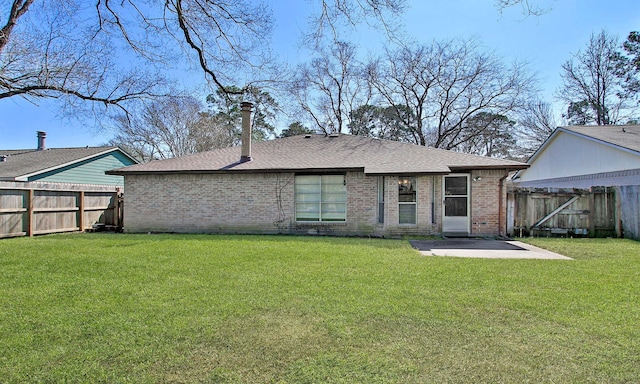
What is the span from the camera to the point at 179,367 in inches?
111

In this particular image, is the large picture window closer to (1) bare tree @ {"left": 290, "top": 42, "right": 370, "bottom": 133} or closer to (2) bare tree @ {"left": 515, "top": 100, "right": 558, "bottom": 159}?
(1) bare tree @ {"left": 290, "top": 42, "right": 370, "bottom": 133}

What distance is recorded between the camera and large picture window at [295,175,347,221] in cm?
1198

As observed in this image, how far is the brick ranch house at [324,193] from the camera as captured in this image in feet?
37.5

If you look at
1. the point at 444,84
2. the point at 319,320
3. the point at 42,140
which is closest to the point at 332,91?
the point at 444,84

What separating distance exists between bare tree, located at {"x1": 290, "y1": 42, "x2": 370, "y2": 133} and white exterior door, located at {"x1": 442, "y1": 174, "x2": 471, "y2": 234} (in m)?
15.9

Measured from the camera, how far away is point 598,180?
15.7 meters

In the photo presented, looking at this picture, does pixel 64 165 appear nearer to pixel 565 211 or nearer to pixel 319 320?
pixel 319 320

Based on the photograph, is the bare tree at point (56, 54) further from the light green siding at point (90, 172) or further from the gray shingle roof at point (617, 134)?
the gray shingle roof at point (617, 134)

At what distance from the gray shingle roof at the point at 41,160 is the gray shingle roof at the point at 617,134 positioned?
25.6 meters

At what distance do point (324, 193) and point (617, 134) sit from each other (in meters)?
13.4

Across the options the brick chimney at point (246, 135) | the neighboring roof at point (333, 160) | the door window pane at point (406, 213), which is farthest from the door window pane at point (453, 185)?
the brick chimney at point (246, 135)

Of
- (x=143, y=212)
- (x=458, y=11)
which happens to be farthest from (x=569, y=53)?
(x=143, y=212)

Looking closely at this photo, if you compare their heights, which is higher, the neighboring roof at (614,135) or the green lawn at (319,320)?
the neighboring roof at (614,135)

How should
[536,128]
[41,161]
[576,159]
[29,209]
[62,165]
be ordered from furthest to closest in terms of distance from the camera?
[536,128], [41,161], [62,165], [576,159], [29,209]
